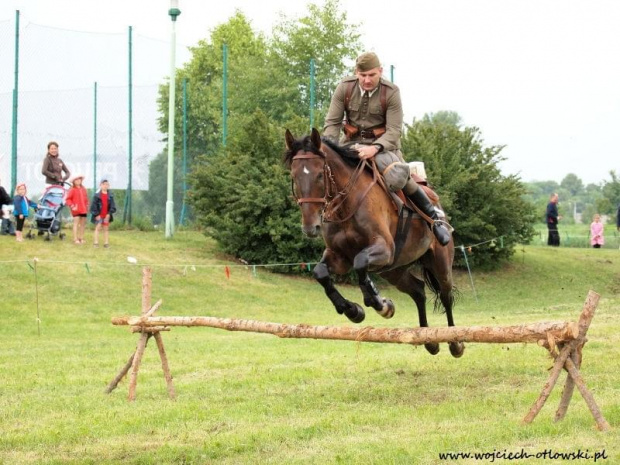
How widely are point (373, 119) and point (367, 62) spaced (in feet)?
2.19

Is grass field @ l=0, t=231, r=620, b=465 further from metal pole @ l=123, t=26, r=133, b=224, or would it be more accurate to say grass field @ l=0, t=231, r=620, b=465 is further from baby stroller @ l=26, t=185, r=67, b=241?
metal pole @ l=123, t=26, r=133, b=224

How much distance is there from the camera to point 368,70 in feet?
32.2

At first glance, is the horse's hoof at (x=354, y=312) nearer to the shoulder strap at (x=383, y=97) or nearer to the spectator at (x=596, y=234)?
the shoulder strap at (x=383, y=97)

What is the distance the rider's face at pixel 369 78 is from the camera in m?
9.84

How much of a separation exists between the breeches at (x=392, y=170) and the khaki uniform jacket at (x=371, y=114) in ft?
0.38

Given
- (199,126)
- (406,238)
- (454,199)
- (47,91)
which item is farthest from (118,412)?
(199,126)

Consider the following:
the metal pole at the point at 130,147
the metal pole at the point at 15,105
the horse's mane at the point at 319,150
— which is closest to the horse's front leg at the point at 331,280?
the horse's mane at the point at 319,150

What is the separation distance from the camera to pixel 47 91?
30.7 meters

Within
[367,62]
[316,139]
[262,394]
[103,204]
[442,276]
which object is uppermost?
[367,62]

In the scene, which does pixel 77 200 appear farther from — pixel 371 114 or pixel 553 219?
pixel 553 219

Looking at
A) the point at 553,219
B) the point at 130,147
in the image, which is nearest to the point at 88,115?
the point at 130,147

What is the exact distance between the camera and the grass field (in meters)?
7.68

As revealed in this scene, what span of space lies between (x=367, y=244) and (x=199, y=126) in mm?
43941

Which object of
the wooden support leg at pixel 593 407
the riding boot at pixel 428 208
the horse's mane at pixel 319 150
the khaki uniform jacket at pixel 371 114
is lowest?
the wooden support leg at pixel 593 407
